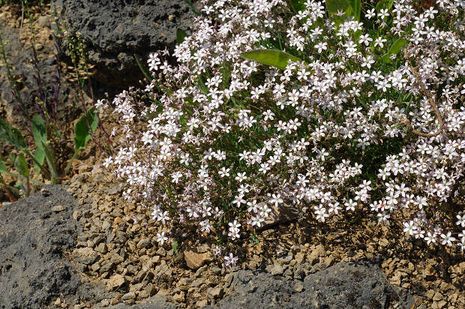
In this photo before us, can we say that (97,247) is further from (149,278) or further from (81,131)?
(81,131)

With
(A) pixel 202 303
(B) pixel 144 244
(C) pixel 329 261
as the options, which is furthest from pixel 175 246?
(C) pixel 329 261

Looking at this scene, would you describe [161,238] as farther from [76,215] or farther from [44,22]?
[44,22]

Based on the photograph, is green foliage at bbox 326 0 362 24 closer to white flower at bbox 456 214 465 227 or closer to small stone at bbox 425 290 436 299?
white flower at bbox 456 214 465 227

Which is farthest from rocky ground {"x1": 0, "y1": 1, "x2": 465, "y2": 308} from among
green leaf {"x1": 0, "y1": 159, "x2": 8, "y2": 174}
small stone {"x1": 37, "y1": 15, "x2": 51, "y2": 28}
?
small stone {"x1": 37, "y1": 15, "x2": 51, "y2": 28}

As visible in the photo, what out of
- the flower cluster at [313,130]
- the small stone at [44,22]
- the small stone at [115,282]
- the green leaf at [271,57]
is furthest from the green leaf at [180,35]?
the small stone at [115,282]

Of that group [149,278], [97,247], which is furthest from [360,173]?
[97,247]

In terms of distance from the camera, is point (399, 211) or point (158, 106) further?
point (158, 106)

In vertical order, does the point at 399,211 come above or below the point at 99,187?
below
